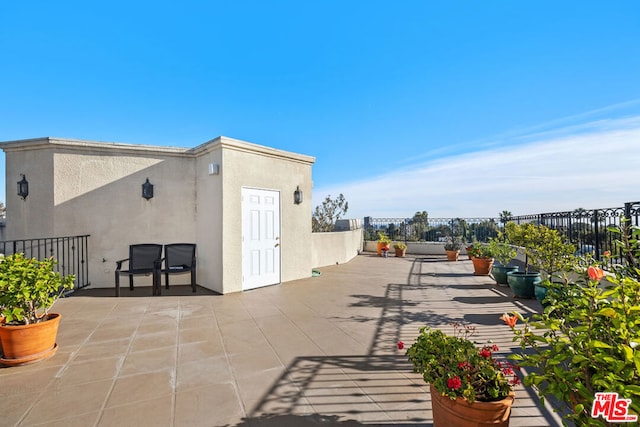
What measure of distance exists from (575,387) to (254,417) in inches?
70.6

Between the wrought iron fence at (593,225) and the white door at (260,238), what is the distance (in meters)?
5.27

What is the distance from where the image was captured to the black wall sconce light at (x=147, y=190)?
19.5 ft

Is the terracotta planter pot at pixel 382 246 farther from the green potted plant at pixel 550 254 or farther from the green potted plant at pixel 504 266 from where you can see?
the green potted plant at pixel 550 254

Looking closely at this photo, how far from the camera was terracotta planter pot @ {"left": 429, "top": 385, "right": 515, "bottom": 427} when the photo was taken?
1.40m

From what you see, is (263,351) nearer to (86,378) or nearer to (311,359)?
(311,359)

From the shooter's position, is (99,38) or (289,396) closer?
(289,396)

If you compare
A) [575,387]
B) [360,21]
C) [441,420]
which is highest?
[360,21]

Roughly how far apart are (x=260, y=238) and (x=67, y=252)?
3.71 metres

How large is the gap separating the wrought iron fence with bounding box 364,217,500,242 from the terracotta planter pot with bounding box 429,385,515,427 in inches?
479

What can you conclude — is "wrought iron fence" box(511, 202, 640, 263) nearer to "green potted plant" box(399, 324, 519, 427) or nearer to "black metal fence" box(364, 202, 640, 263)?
"black metal fence" box(364, 202, 640, 263)

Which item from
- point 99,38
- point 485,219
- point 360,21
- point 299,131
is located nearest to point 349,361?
point 360,21

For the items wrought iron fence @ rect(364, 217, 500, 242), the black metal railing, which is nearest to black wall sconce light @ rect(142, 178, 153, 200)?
the black metal railing

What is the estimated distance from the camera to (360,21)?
623cm

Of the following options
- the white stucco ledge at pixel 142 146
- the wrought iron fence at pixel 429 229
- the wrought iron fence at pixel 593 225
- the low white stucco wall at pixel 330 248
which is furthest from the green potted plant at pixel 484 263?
the white stucco ledge at pixel 142 146
